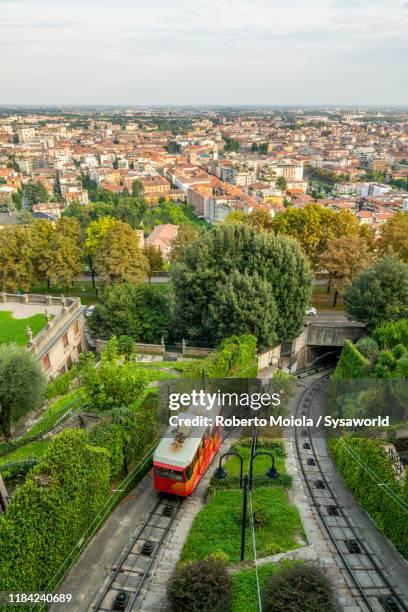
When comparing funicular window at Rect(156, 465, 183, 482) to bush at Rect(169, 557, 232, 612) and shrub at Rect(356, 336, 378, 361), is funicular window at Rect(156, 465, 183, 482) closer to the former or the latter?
bush at Rect(169, 557, 232, 612)

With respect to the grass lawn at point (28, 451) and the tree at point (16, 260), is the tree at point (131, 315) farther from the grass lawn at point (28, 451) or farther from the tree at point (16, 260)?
the tree at point (16, 260)

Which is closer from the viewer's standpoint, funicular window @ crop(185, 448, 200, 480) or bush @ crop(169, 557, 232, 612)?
bush @ crop(169, 557, 232, 612)

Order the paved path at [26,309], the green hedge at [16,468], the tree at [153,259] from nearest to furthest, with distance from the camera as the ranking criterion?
1. the green hedge at [16,468]
2. the paved path at [26,309]
3. the tree at [153,259]

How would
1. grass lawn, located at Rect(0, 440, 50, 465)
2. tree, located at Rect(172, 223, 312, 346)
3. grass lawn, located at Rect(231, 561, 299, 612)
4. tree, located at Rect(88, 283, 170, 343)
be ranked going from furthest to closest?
tree, located at Rect(88, 283, 170, 343)
tree, located at Rect(172, 223, 312, 346)
grass lawn, located at Rect(0, 440, 50, 465)
grass lawn, located at Rect(231, 561, 299, 612)

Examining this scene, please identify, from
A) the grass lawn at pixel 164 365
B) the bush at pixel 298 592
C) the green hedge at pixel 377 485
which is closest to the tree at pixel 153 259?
the grass lawn at pixel 164 365

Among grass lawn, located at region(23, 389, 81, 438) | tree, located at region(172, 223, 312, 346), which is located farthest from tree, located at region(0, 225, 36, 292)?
grass lawn, located at region(23, 389, 81, 438)

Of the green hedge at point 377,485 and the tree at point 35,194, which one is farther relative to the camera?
the tree at point 35,194
